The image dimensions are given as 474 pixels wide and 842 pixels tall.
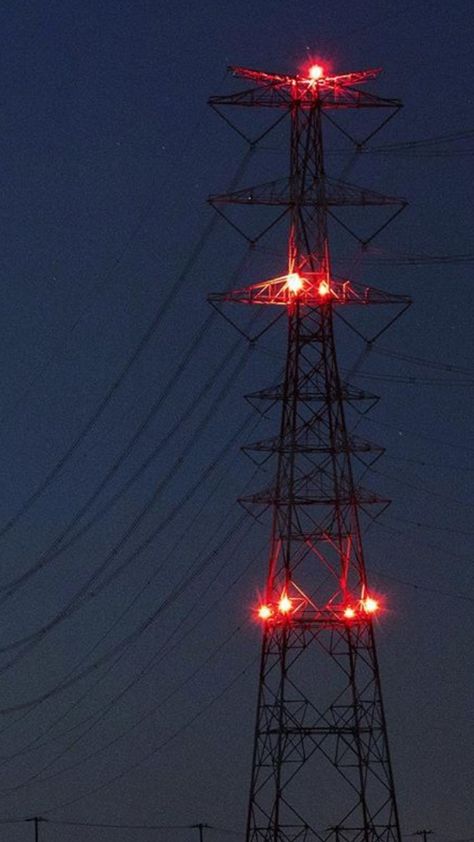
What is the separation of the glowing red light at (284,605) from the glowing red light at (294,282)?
1105 centimetres

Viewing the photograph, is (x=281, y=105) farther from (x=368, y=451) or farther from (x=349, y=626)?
(x=349, y=626)

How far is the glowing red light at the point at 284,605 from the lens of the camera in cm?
8019

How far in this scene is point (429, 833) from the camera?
12281 cm

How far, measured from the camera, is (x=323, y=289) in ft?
266

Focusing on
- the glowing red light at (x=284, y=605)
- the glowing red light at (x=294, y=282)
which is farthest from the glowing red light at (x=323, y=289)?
the glowing red light at (x=284, y=605)

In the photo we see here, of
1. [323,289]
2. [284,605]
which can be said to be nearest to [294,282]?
Result: [323,289]

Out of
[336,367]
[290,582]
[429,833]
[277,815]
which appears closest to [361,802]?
[277,815]

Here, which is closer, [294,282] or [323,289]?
[294,282]

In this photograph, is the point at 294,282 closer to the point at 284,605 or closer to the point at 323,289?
the point at 323,289

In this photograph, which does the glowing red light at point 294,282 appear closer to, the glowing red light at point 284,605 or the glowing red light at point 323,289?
the glowing red light at point 323,289

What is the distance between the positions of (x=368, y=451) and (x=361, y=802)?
40.6ft

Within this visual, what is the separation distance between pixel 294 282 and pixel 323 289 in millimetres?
1115

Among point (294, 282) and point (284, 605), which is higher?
point (294, 282)

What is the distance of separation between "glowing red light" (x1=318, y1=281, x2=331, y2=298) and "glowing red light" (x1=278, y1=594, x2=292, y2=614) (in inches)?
433
